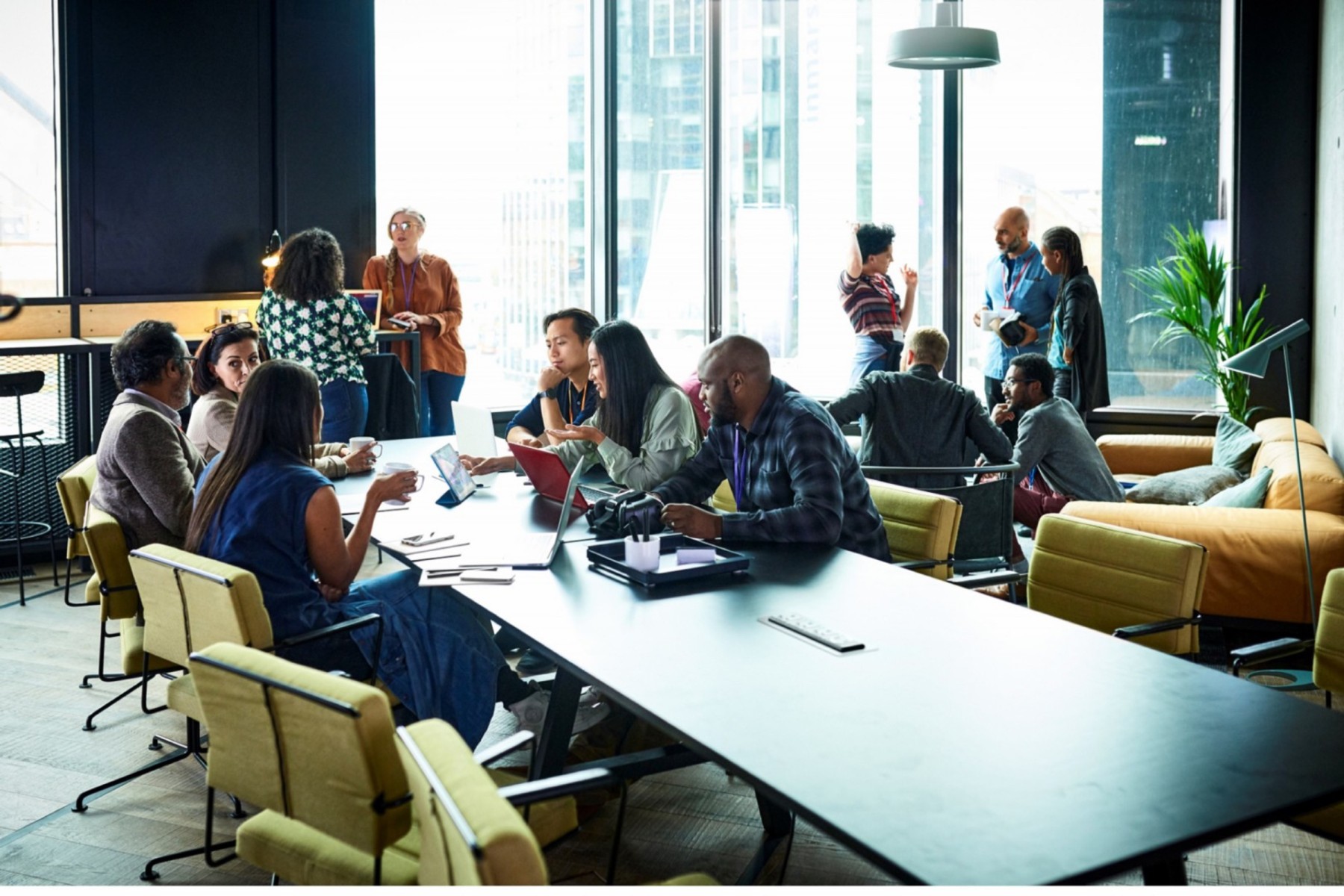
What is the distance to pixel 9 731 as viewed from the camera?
4.32 m

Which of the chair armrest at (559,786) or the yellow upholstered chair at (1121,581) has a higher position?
the yellow upholstered chair at (1121,581)

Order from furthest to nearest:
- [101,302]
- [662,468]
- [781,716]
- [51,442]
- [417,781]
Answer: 1. [101,302]
2. [51,442]
3. [662,468]
4. [781,716]
5. [417,781]

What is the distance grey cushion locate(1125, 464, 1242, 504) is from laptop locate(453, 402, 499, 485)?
2.91m

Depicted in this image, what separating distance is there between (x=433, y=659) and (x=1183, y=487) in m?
3.89

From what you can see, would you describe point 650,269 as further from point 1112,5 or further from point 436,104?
point 1112,5

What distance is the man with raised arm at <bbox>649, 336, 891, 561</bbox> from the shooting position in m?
3.55

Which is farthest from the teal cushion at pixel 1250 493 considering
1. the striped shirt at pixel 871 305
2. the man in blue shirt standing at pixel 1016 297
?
the striped shirt at pixel 871 305

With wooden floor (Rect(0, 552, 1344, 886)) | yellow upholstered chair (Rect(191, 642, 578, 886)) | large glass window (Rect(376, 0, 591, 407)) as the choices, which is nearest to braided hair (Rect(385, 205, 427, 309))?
large glass window (Rect(376, 0, 591, 407))

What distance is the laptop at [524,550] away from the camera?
3.37 metres

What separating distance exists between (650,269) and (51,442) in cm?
420

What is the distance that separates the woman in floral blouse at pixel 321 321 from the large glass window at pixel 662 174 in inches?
124

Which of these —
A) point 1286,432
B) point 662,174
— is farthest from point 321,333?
point 1286,432

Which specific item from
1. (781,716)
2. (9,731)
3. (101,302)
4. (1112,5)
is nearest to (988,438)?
(781,716)

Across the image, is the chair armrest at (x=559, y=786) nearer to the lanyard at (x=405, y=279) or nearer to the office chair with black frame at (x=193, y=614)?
the office chair with black frame at (x=193, y=614)
